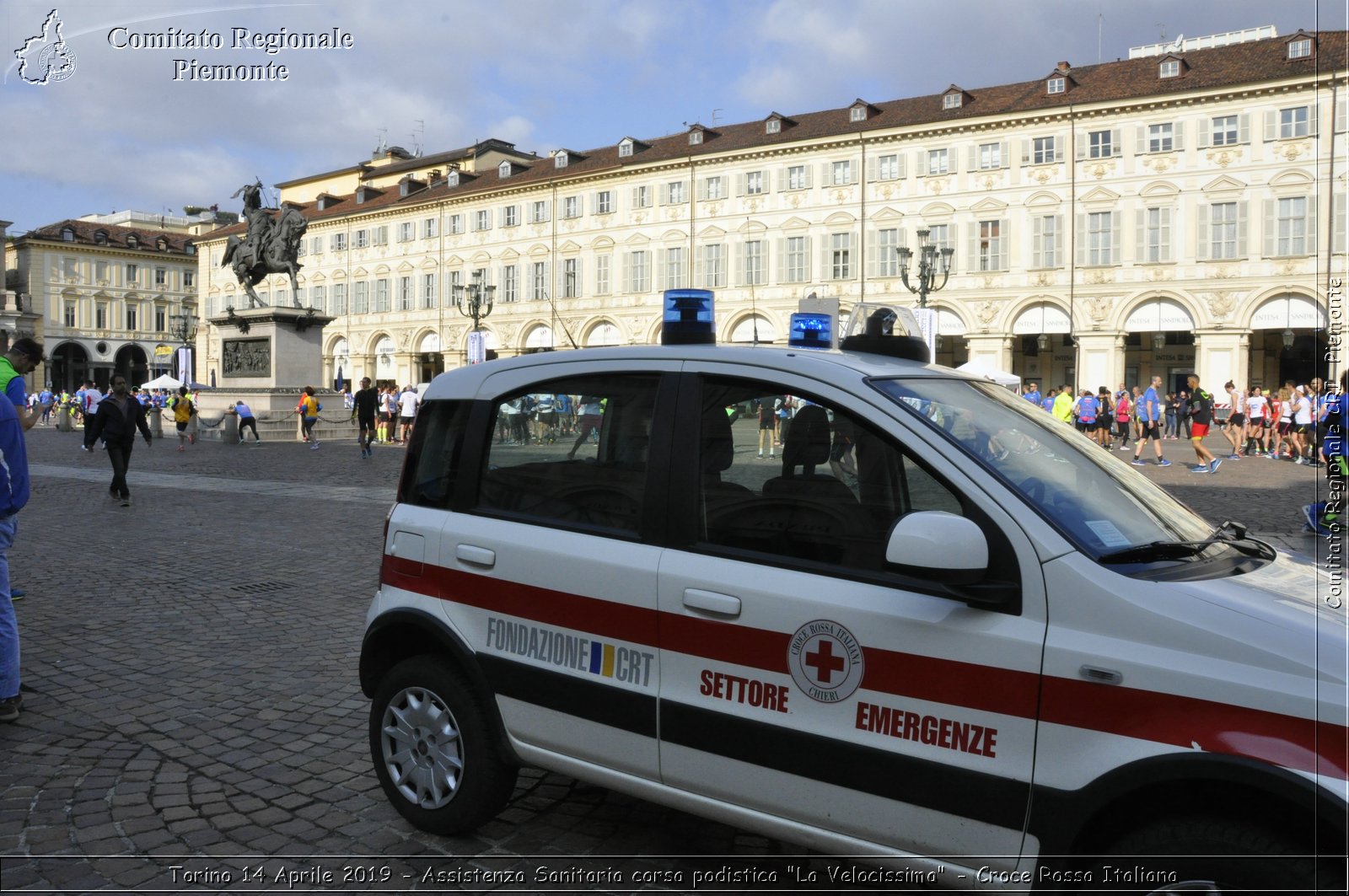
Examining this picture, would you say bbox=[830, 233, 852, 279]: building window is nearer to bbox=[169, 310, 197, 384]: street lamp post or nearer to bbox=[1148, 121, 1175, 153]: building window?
bbox=[1148, 121, 1175, 153]: building window

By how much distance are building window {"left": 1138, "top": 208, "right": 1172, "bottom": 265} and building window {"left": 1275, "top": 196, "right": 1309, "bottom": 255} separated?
3.87m

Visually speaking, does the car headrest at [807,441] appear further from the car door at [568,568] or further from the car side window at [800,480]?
the car door at [568,568]

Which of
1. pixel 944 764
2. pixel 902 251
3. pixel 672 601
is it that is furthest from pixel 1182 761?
pixel 902 251

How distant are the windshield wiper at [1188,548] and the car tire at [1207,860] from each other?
640 mm

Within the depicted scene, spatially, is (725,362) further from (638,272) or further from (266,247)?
(638,272)

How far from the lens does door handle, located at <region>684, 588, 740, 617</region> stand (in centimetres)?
298

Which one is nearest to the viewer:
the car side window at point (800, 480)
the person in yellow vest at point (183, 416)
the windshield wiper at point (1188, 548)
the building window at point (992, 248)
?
the windshield wiper at point (1188, 548)

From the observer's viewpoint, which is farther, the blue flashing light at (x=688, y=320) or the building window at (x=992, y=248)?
the building window at (x=992, y=248)

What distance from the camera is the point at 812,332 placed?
3.91 m

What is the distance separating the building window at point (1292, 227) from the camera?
39.6 meters

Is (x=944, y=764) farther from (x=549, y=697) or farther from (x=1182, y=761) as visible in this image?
(x=549, y=697)

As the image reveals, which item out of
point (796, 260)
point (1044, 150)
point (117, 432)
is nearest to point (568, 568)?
point (117, 432)

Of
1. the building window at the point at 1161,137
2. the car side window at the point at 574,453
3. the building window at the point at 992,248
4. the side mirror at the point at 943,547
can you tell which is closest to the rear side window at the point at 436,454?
the car side window at the point at 574,453

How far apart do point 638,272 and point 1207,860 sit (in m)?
53.9
